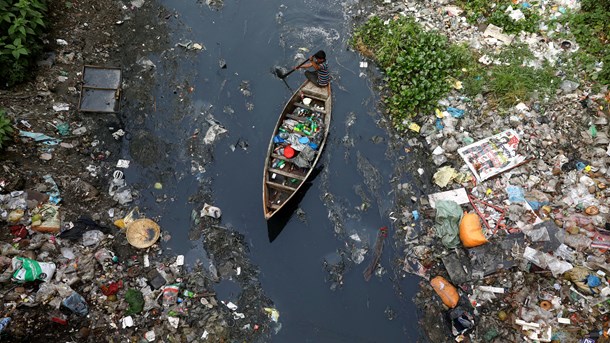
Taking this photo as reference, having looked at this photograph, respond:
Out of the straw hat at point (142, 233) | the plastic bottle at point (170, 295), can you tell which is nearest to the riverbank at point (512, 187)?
the plastic bottle at point (170, 295)

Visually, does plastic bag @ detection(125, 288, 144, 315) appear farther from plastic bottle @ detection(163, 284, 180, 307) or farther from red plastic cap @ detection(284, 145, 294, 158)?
red plastic cap @ detection(284, 145, 294, 158)

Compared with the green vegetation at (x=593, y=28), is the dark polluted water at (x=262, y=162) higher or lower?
lower

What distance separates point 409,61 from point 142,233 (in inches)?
240

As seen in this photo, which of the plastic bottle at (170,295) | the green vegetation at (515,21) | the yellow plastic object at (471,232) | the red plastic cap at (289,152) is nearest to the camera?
the plastic bottle at (170,295)

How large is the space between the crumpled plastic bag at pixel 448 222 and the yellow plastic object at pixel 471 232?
108 mm

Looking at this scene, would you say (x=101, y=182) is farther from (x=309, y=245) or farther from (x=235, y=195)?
(x=309, y=245)

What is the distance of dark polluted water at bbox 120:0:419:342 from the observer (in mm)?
7277

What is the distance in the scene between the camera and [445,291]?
714 centimetres

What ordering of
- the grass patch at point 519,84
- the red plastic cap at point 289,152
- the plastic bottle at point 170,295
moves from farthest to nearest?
the grass patch at point 519,84, the red plastic cap at point 289,152, the plastic bottle at point 170,295

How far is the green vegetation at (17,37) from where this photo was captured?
304 inches

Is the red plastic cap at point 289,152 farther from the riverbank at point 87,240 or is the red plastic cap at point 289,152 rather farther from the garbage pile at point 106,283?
the garbage pile at point 106,283

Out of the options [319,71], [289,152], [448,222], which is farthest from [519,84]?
[289,152]

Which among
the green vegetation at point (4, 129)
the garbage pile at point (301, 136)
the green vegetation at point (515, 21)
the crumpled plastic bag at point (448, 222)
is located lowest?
the green vegetation at point (4, 129)

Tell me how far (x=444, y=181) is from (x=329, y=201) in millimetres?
2139
